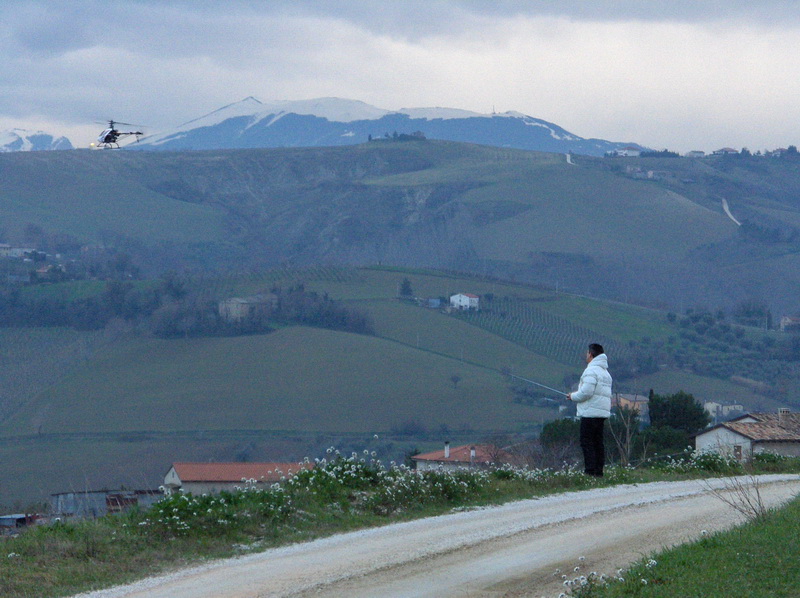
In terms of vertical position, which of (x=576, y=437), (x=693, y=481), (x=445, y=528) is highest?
(x=445, y=528)

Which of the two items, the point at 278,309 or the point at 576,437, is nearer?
the point at 576,437

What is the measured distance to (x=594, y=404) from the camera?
13.2 metres

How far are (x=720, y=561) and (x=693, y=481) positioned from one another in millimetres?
7027

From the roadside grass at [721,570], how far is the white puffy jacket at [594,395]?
4.47 metres

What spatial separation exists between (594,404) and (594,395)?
11 cm

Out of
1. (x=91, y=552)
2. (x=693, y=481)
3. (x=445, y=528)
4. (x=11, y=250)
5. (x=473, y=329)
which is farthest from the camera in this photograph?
(x=11, y=250)

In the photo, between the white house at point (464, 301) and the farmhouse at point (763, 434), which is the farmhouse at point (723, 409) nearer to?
the farmhouse at point (763, 434)

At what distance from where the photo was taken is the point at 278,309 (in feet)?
393

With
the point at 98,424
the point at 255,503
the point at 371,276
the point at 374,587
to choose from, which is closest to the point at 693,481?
the point at 255,503

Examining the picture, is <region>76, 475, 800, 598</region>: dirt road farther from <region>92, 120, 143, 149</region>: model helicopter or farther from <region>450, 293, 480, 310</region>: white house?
Result: <region>450, 293, 480, 310</region>: white house

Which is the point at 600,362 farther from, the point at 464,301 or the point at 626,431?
the point at 464,301

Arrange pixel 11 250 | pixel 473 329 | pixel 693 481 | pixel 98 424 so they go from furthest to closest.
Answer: pixel 11 250 < pixel 473 329 < pixel 98 424 < pixel 693 481

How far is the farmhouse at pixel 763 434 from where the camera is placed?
29859 mm

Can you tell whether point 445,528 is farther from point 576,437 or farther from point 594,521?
point 576,437
